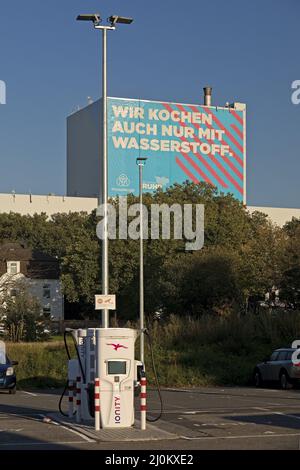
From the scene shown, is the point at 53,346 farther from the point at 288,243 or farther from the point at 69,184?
the point at 69,184

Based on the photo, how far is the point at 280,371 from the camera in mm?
31656

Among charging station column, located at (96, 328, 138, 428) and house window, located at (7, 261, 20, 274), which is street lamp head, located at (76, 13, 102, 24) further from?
house window, located at (7, 261, 20, 274)

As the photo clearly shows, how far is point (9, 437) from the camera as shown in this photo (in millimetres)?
15688

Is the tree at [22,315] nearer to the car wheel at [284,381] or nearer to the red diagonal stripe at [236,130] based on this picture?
the car wheel at [284,381]

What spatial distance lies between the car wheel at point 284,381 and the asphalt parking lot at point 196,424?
2827mm

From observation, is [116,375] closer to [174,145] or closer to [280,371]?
[280,371]

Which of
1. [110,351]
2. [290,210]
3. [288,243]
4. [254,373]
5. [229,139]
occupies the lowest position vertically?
[254,373]

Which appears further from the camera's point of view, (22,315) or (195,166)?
(195,166)

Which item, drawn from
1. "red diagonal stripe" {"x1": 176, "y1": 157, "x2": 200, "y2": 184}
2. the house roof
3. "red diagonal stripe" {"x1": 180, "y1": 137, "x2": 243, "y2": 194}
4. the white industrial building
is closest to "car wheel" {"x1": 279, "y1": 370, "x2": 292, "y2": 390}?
the house roof

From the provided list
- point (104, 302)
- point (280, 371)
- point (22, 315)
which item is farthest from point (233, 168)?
point (104, 302)

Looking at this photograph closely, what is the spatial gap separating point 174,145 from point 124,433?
92197 millimetres

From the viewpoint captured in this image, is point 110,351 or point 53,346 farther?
point 53,346
